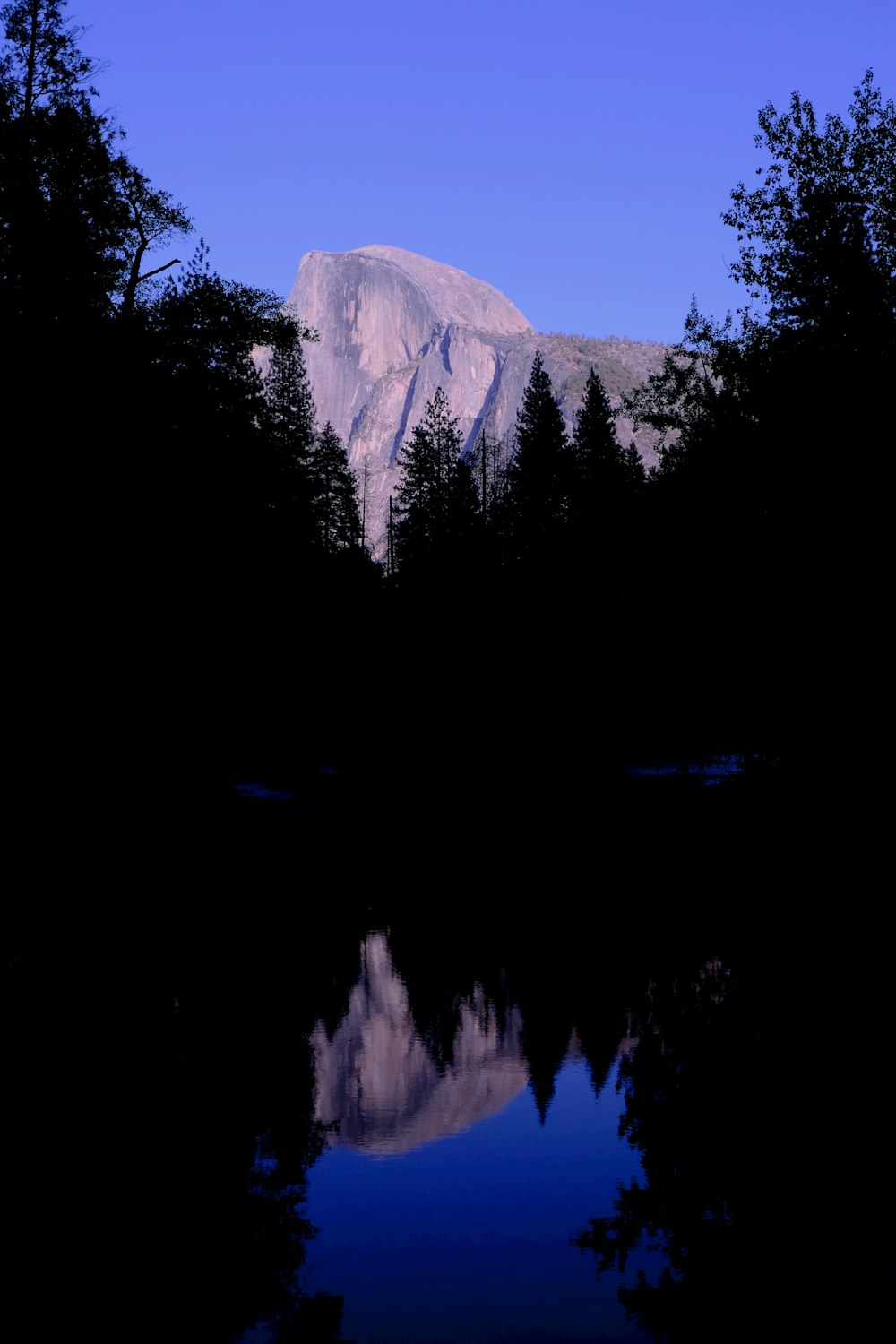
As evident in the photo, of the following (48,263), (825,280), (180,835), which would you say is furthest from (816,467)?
(180,835)

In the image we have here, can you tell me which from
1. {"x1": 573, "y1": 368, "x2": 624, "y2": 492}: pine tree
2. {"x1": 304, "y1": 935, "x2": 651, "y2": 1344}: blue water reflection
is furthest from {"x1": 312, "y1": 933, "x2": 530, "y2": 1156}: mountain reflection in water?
{"x1": 573, "y1": 368, "x2": 624, "y2": 492}: pine tree

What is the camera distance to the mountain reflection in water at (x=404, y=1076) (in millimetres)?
8086

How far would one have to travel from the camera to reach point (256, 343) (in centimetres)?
2880

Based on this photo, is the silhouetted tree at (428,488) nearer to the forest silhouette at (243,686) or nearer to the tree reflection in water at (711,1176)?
the forest silhouette at (243,686)

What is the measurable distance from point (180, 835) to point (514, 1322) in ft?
61.7

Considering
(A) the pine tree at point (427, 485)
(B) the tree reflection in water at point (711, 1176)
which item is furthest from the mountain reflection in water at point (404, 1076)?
(A) the pine tree at point (427, 485)

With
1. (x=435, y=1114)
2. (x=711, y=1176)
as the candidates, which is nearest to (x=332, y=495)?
(x=435, y=1114)

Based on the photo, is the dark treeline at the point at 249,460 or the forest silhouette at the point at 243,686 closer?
the forest silhouette at the point at 243,686

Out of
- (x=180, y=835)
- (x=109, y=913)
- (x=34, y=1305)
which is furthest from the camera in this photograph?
(x=180, y=835)

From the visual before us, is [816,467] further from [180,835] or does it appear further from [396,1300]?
[180,835]

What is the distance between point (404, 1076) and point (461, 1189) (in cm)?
195

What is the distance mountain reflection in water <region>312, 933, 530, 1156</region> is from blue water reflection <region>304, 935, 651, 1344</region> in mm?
15

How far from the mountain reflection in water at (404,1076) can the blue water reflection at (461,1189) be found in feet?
0.05

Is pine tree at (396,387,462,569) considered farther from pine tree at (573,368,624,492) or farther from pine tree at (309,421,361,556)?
pine tree at (573,368,624,492)
